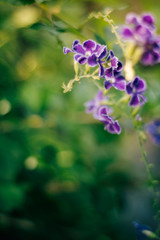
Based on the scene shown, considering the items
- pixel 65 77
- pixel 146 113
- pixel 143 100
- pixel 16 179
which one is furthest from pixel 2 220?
pixel 143 100

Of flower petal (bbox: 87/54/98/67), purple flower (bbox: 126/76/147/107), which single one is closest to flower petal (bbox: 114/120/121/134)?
purple flower (bbox: 126/76/147/107)

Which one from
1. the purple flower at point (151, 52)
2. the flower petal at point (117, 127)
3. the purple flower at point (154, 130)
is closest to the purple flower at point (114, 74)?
the flower petal at point (117, 127)

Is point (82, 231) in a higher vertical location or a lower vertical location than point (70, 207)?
lower

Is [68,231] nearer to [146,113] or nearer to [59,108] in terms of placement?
[59,108]

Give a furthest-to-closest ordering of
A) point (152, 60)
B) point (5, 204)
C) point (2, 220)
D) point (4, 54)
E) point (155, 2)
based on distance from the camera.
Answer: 1. point (155, 2)
2. point (2, 220)
3. point (4, 54)
4. point (5, 204)
5. point (152, 60)

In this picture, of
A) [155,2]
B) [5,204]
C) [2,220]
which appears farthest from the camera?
[155,2]

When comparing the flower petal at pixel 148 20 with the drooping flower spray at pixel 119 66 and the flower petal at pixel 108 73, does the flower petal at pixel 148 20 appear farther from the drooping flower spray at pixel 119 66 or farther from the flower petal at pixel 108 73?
the flower petal at pixel 108 73

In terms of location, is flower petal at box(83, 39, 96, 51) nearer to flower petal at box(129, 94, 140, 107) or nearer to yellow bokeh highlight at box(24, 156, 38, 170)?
flower petal at box(129, 94, 140, 107)
